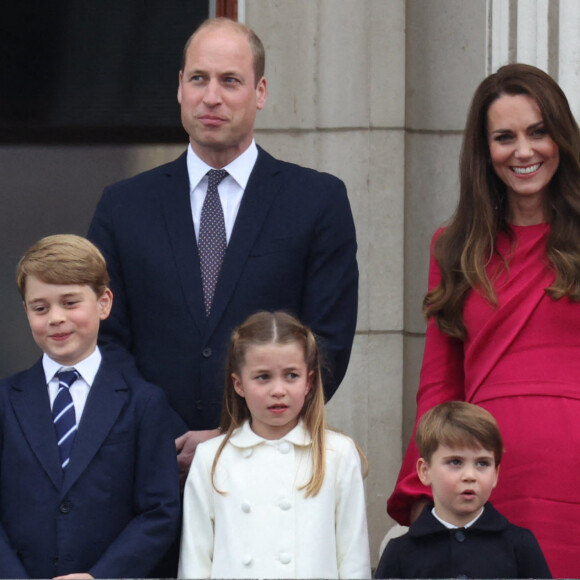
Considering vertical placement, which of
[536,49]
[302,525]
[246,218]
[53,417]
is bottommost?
[302,525]

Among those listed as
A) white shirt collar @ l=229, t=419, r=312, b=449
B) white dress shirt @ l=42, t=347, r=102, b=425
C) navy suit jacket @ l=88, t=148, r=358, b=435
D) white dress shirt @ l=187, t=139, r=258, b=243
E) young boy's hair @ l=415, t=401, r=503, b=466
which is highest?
white dress shirt @ l=187, t=139, r=258, b=243

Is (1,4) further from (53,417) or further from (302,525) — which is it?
(302,525)

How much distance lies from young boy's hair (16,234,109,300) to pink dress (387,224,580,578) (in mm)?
1001

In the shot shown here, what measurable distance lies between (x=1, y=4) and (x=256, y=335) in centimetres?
305

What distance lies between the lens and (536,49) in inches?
227

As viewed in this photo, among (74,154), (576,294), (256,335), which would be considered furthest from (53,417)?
A: (74,154)

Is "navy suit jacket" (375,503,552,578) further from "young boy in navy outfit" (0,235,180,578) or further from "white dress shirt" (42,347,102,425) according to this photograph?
"white dress shirt" (42,347,102,425)

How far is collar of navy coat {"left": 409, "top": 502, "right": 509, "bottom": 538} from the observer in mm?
3623

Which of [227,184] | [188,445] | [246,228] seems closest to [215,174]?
[227,184]

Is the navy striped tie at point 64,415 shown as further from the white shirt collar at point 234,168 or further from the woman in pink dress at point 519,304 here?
the woman in pink dress at point 519,304

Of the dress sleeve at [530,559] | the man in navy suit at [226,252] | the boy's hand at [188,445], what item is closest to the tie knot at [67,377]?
the man in navy suit at [226,252]

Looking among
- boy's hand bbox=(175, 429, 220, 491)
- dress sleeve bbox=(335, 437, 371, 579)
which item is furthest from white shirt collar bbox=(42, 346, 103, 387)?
dress sleeve bbox=(335, 437, 371, 579)

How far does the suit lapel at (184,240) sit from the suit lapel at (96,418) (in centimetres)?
34

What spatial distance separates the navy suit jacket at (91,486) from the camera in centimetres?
369
